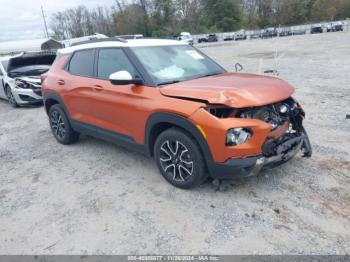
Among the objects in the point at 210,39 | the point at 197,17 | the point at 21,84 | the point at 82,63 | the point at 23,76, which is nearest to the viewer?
the point at 82,63

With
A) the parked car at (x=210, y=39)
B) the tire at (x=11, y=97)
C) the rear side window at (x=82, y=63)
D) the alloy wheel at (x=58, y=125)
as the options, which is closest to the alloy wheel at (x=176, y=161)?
the rear side window at (x=82, y=63)

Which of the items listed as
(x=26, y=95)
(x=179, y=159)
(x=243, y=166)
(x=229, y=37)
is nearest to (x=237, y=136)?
(x=243, y=166)

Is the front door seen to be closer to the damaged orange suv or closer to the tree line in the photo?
the damaged orange suv

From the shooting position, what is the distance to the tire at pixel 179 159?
134 inches

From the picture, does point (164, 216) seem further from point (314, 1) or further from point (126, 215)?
point (314, 1)

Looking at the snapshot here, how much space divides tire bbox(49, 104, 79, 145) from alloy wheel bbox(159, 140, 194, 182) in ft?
7.74

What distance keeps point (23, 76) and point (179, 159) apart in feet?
25.3

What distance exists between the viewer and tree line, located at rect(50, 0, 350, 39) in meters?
71.4

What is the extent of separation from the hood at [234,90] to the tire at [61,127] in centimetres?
254

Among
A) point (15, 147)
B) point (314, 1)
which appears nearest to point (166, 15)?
point (314, 1)

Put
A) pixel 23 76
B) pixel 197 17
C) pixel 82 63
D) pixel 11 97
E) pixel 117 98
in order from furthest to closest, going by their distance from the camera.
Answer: pixel 197 17 → pixel 11 97 → pixel 23 76 → pixel 82 63 → pixel 117 98

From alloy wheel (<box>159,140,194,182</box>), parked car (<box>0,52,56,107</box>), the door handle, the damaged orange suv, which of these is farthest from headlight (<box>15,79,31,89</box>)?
alloy wheel (<box>159,140,194,182</box>)

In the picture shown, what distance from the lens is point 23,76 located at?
945 centimetres

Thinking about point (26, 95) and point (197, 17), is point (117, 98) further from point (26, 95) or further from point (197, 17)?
point (197, 17)
